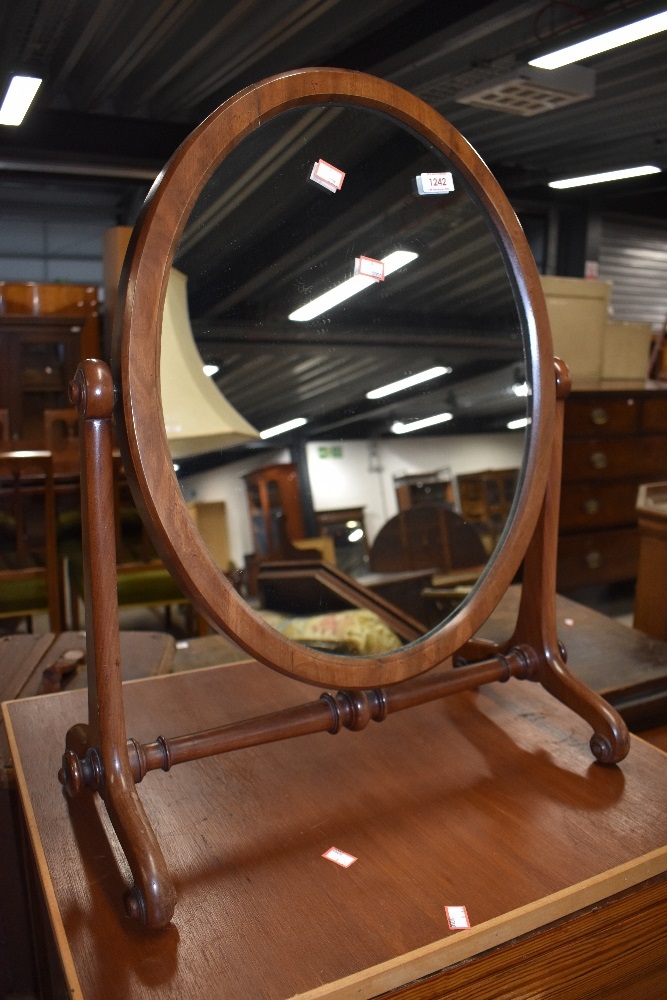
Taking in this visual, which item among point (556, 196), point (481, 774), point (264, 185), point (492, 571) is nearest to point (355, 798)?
point (481, 774)

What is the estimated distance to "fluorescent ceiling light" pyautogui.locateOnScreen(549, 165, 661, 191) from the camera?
2090 mm

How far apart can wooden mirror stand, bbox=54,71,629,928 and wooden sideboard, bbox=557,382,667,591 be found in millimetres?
1635

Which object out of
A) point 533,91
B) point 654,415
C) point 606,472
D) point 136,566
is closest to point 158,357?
point 136,566

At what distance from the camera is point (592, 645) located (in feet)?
5.20

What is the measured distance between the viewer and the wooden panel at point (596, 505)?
103 inches

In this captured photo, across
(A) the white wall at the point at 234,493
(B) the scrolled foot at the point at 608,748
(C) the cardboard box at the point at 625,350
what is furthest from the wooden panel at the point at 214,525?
(C) the cardboard box at the point at 625,350

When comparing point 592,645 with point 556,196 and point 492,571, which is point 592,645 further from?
point 556,196

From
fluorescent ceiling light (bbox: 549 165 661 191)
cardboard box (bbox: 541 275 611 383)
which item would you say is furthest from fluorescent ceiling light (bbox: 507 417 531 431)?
cardboard box (bbox: 541 275 611 383)

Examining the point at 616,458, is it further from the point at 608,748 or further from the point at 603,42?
the point at 608,748

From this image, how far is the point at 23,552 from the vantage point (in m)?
2.13

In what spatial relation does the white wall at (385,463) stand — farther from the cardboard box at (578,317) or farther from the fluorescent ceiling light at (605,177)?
the cardboard box at (578,317)

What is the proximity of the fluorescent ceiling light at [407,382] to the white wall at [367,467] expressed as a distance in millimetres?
55

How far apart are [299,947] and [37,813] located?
329 mm

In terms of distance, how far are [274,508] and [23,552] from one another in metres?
1.44
